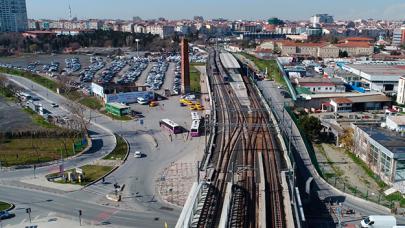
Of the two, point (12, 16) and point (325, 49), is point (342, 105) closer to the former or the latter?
point (325, 49)

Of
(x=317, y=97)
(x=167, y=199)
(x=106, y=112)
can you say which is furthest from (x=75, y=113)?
(x=317, y=97)

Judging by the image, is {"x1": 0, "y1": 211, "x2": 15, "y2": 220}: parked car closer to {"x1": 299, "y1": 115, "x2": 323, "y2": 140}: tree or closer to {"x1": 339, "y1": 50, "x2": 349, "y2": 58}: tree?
{"x1": 299, "y1": 115, "x2": 323, "y2": 140}: tree

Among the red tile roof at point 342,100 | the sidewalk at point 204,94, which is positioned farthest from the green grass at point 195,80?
the red tile roof at point 342,100

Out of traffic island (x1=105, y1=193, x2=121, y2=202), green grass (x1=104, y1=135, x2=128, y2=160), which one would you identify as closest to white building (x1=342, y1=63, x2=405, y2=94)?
green grass (x1=104, y1=135, x2=128, y2=160)

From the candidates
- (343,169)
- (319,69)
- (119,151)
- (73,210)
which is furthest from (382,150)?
(319,69)

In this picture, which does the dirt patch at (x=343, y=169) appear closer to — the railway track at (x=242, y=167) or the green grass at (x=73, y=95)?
the railway track at (x=242, y=167)
